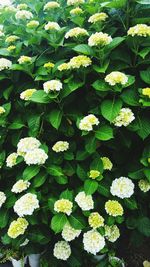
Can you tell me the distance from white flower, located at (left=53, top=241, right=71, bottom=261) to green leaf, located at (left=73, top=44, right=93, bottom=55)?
3.77ft

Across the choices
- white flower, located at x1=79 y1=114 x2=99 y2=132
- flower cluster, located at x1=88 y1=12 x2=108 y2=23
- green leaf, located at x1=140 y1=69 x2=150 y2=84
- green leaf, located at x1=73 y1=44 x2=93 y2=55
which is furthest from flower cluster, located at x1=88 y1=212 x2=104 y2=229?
flower cluster, located at x1=88 y1=12 x2=108 y2=23

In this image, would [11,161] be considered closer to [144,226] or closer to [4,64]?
[4,64]

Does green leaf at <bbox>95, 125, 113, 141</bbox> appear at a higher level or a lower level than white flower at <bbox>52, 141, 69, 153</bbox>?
higher

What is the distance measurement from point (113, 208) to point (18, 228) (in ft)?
1.84

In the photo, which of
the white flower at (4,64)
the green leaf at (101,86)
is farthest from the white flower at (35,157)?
the white flower at (4,64)

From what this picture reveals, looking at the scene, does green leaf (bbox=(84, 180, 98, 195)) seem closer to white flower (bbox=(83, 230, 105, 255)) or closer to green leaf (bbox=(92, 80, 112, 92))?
white flower (bbox=(83, 230, 105, 255))

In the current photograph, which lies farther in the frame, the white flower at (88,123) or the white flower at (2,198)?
the white flower at (2,198)

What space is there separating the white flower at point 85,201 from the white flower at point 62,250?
34 centimetres

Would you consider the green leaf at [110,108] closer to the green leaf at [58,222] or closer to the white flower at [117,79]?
the white flower at [117,79]

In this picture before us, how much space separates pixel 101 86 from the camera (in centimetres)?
181

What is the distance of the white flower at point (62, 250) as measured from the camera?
6.38 feet

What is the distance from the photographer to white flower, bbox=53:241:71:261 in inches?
76.6

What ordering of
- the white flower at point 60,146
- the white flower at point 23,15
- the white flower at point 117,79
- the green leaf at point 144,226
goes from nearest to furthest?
the white flower at point 117,79
the white flower at point 60,146
the green leaf at point 144,226
the white flower at point 23,15

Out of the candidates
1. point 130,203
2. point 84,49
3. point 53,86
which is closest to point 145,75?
point 84,49
